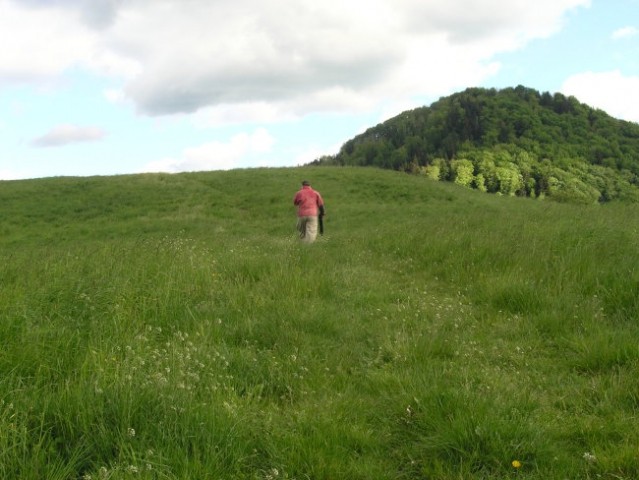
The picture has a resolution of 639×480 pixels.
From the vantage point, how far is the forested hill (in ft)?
342

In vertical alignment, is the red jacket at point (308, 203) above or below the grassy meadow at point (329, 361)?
above

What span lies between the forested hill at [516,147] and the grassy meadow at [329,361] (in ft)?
300

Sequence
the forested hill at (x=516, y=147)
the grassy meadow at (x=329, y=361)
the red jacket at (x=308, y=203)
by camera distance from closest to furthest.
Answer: the grassy meadow at (x=329, y=361), the red jacket at (x=308, y=203), the forested hill at (x=516, y=147)

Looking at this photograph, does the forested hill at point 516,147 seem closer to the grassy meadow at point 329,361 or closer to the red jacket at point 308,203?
the red jacket at point 308,203

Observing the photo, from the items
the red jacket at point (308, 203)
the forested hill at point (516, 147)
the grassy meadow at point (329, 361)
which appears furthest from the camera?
the forested hill at point (516, 147)

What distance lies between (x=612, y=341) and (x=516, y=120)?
146 metres

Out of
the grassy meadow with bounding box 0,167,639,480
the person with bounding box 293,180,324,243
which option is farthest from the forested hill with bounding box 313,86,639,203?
the grassy meadow with bounding box 0,167,639,480

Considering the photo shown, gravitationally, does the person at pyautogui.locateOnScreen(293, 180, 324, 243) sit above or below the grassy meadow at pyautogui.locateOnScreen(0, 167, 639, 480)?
above

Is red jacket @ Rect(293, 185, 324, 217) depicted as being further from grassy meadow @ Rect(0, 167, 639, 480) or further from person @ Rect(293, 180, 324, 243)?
grassy meadow @ Rect(0, 167, 639, 480)

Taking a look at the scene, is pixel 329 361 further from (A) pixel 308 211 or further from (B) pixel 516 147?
(B) pixel 516 147

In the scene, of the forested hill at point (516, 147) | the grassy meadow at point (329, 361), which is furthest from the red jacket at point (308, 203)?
the forested hill at point (516, 147)

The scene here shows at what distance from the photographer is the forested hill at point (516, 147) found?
104 metres

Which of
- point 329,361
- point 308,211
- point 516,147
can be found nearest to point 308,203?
point 308,211

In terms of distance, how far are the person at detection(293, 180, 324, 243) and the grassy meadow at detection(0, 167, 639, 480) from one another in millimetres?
5318
